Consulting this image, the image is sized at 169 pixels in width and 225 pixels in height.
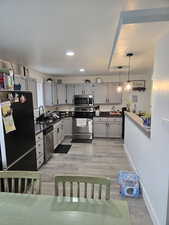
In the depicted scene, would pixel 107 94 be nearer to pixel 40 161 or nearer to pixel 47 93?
pixel 47 93

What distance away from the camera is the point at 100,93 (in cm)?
555

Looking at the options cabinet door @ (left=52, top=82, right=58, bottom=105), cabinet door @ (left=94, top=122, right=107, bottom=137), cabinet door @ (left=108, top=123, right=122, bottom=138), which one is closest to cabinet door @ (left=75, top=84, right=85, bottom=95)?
cabinet door @ (left=52, top=82, right=58, bottom=105)

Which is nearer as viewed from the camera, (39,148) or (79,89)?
(39,148)

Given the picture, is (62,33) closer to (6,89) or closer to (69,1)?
(69,1)

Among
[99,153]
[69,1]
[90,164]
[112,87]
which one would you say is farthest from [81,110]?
[69,1]

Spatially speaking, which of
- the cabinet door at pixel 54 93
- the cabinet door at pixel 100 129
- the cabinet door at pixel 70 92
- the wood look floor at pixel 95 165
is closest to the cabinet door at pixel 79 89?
the cabinet door at pixel 70 92

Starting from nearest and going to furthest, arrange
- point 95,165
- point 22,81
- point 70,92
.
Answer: point 22,81 → point 95,165 → point 70,92

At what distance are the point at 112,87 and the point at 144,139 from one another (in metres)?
3.46

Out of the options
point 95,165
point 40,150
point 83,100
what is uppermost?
point 83,100

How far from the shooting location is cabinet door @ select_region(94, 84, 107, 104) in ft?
18.1

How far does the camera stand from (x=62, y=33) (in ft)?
5.90

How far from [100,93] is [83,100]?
73 centimetres

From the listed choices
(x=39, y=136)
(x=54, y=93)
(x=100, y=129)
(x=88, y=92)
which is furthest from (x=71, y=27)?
(x=100, y=129)

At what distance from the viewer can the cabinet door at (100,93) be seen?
217 inches
